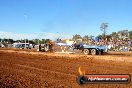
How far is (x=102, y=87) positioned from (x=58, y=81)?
233cm

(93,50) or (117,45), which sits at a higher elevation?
(117,45)

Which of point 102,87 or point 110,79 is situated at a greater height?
point 110,79

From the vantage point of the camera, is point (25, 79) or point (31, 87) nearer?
point (31, 87)

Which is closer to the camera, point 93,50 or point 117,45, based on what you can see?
point 93,50

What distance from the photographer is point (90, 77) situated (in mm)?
8297

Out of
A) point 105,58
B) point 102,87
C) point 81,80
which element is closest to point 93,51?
point 105,58

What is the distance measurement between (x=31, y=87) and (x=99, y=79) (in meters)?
4.99

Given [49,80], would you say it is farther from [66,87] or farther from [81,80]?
[81,80]

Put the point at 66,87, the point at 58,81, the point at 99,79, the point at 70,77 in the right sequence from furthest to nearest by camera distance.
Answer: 1. the point at 70,77
2. the point at 58,81
3. the point at 66,87
4. the point at 99,79

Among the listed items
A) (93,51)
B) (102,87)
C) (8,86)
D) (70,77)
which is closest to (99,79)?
(102,87)

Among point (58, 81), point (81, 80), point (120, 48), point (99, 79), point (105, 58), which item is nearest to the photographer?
point (99, 79)

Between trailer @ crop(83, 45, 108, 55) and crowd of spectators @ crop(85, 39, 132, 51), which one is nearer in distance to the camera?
trailer @ crop(83, 45, 108, 55)

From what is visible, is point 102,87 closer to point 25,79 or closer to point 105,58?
point 25,79

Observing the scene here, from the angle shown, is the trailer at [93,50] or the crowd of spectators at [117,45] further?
the crowd of spectators at [117,45]
